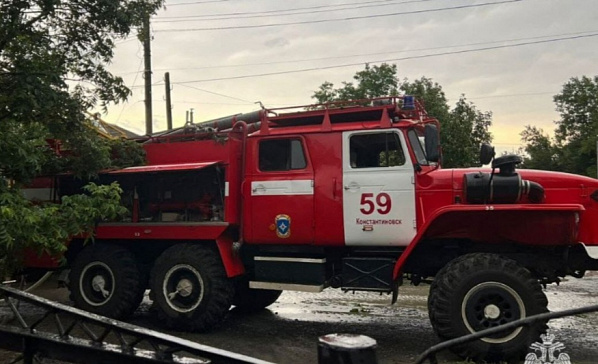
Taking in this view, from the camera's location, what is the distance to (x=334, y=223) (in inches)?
262

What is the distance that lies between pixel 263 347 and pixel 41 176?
14.5 feet

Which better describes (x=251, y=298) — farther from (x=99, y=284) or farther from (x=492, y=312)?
(x=492, y=312)

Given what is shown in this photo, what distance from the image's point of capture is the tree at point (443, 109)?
17672 mm

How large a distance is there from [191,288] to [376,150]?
3.09 metres

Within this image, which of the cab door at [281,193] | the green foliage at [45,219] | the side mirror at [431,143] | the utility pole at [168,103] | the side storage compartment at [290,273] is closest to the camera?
the green foliage at [45,219]

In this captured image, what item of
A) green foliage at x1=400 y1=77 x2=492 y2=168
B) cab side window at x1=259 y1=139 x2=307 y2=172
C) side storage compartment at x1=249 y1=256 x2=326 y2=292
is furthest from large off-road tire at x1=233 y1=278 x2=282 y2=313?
green foliage at x1=400 y1=77 x2=492 y2=168

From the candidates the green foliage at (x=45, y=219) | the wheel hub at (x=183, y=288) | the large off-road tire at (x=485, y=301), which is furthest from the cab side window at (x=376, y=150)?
the green foliage at (x=45, y=219)

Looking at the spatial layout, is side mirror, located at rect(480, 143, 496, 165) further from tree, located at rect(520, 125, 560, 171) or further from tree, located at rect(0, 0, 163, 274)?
tree, located at rect(520, 125, 560, 171)

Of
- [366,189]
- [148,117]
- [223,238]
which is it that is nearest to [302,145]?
[366,189]

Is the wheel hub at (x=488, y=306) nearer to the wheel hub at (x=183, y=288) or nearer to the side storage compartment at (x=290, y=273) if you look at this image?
the side storage compartment at (x=290, y=273)

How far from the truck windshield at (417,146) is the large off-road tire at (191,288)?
9.77ft

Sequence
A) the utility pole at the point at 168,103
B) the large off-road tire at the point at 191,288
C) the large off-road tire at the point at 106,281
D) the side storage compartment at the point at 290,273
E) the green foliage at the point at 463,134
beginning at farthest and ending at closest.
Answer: the utility pole at the point at 168,103 < the green foliage at the point at 463,134 < the large off-road tire at the point at 106,281 < the large off-road tire at the point at 191,288 < the side storage compartment at the point at 290,273

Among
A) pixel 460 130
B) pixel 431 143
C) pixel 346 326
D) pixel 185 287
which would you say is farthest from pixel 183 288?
pixel 460 130

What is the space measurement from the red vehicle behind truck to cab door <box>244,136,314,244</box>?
2 cm
